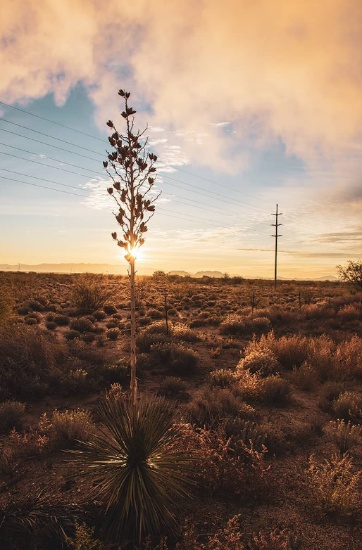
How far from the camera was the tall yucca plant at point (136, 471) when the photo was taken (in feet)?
12.6

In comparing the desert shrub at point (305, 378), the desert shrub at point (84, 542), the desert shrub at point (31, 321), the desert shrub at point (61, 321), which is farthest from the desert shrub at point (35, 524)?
the desert shrub at point (31, 321)

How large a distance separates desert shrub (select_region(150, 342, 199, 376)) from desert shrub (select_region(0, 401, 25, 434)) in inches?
201

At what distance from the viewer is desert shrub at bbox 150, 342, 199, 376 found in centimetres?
1140

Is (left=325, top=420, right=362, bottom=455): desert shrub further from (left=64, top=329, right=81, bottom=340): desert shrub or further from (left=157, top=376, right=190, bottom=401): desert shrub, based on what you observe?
(left=64, top=329, right=81, bottom=340): desert shrub

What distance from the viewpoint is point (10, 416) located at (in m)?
7.04

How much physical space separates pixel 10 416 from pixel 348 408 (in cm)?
686

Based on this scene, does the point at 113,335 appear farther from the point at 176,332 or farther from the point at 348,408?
the point at 348,408

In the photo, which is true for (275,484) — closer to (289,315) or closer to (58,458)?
(58,458)

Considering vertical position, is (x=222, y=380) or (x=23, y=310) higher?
(x=23, y=310)

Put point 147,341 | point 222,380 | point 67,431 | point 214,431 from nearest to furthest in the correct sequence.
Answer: point 214,431, point 67,431, point 222,380, point 147,341

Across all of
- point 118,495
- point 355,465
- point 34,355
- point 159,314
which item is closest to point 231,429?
point 355,465

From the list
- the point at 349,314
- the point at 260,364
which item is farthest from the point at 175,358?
the point at 349,314

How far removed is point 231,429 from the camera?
6418 mm

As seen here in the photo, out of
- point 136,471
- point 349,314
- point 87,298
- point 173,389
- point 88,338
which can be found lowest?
point 173,389
